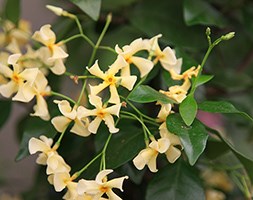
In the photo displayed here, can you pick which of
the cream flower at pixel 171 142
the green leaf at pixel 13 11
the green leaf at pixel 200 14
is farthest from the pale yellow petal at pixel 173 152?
the green leaf at pixel 13 11

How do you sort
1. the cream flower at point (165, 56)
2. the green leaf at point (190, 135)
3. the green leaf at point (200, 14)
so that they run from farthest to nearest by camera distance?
the green leaf at point (200, 14), the cream flower at point (165, 56), the green leaf at point (190, 135)

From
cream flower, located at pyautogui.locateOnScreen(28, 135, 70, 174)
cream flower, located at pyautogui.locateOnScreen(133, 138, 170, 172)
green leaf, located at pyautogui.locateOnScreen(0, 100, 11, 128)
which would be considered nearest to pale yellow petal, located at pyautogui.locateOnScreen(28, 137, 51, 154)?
cream flower, located at pyautogui.locateOnScreen(28, 135, 70, 174)

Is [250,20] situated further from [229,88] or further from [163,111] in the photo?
[163,111]

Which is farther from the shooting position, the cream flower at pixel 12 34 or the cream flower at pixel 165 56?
the cream flower at pixel 12 34

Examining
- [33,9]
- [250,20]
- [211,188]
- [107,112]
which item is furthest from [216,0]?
[33,9]

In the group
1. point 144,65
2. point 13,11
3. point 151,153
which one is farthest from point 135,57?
point 13,11

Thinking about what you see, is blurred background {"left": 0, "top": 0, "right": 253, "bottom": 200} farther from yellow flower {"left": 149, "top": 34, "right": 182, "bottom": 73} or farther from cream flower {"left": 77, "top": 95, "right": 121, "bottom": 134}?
cream flower {"left": 77, "top": 95, "right": 121, "bottom": 134}

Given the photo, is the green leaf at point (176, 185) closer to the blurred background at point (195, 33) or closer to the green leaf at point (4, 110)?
the blurred background at point (195, 33)
